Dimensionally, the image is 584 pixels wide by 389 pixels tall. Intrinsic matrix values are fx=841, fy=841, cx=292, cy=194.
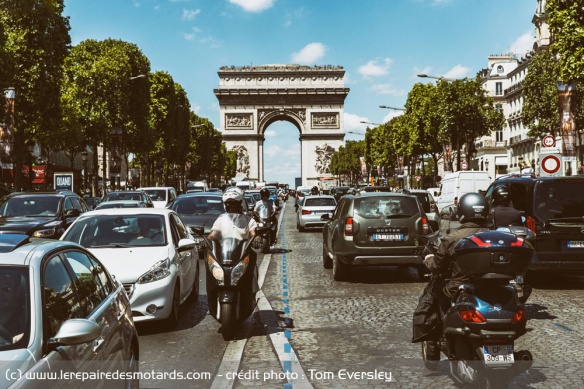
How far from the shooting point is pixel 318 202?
33.2 meters

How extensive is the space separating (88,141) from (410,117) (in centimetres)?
2835

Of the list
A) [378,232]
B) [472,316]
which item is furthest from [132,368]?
[378,232]

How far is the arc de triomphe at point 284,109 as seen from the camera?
4919 inches

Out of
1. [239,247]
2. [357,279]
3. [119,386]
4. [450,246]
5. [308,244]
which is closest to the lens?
[119,386]

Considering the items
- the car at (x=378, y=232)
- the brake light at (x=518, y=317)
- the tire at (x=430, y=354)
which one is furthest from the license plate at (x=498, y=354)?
the car at (x=378, y=232)

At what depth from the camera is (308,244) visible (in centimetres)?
2530

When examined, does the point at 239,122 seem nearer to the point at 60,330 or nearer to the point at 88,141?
the point at 88,141

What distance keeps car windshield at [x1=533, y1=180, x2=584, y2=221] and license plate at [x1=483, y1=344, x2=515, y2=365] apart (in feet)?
26.8

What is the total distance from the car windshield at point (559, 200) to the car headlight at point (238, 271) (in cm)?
602

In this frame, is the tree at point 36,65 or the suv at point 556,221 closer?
the suv at point 556,221

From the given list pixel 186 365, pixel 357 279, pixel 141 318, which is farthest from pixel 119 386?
pixel 357 279

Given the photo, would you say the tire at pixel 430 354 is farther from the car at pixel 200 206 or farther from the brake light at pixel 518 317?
the car at pixel 200 206

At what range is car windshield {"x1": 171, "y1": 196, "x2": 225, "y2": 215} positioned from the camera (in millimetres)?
20703

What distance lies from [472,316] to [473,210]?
1.34 meters
